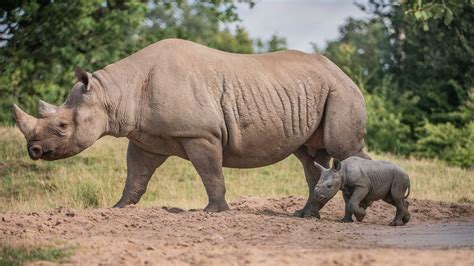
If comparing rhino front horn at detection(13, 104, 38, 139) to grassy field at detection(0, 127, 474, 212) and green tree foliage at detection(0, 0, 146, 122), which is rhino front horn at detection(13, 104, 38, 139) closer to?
grassy field at detection(0, 127, 474, 212)

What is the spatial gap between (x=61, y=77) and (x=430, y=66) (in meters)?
9.90

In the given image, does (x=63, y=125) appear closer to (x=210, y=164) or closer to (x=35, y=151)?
(x=35, y=151)

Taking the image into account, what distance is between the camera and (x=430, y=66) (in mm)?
26641

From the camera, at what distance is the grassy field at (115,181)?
1410cm

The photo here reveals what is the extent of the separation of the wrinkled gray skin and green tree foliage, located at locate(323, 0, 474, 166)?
10373mm

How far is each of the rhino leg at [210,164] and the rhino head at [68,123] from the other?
1.08 meters

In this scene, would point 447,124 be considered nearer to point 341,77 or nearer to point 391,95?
point 391,95

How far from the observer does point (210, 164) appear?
1133cm

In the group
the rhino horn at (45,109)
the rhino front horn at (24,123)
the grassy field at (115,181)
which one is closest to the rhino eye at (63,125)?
the rhino horn at (45,109)

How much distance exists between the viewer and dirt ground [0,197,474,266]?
764 centimetres

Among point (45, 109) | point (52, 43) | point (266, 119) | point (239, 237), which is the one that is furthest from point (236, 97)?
point (52, 43)

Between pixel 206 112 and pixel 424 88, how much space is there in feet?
53.0

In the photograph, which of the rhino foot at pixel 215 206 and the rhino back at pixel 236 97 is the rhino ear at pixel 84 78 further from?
the rhino foot at pixel 215 206

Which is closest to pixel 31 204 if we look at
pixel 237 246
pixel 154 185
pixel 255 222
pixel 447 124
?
pixel 154 185
